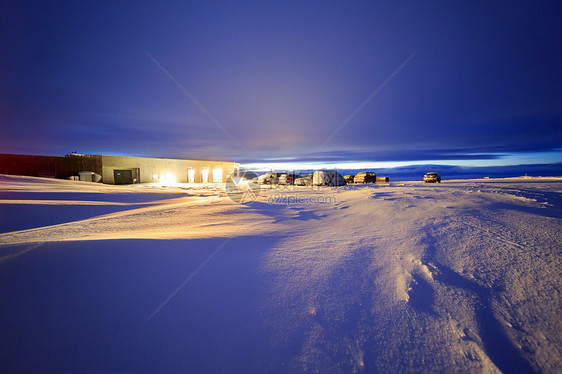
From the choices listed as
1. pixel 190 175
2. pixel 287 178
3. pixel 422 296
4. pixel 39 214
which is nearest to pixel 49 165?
pixel 190 175

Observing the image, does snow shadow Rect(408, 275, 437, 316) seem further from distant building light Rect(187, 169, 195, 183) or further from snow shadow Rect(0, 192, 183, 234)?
distant building light Rect(187, 169, 195, 183)

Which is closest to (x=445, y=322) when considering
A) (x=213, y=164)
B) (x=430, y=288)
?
(x=430, y=288)

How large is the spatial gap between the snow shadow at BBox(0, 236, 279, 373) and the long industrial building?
2643 cm

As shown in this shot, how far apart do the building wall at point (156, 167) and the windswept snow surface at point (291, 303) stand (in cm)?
2625

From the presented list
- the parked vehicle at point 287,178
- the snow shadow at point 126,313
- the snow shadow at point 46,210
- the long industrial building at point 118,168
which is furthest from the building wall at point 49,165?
the snow shadow at point 126,313

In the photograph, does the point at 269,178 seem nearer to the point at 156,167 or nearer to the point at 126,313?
the point at 156,167

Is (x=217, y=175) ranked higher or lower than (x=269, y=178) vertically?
higher

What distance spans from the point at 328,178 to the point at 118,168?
74.4ft

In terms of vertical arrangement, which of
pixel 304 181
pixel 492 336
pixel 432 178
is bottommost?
pixel 492 336

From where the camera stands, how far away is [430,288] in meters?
2.28

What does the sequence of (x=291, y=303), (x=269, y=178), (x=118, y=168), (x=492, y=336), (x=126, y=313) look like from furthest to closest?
(x=118, y=168)
(x=269, y=178)
(x=291, y=303)
(x=126, y=313)
(x=492, y=336)

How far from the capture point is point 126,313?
1886mm

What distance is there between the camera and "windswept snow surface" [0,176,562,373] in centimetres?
160

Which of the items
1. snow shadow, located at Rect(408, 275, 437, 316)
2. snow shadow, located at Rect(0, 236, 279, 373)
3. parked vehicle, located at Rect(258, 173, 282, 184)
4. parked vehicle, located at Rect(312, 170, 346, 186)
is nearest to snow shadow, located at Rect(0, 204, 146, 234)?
snow shadow, located at Rect(0, 236, 279, 373)
